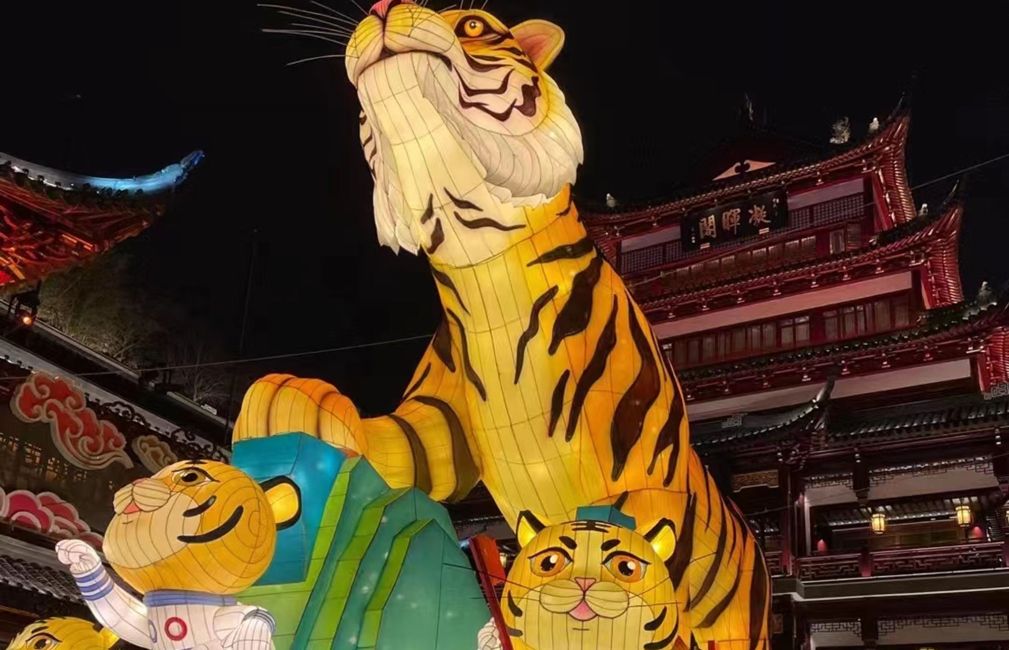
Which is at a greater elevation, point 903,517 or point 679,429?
point 903,517

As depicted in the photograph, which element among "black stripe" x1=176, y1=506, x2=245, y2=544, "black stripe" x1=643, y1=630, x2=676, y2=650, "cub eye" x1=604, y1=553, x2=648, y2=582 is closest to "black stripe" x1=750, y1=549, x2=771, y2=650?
"black stripe" x1=643, y1=630, x2=676, y2=650

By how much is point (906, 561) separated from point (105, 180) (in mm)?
10097

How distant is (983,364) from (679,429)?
12.0 metres

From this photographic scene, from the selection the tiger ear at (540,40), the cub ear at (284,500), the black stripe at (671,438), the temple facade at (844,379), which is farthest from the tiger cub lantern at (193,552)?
the temple facade at (844,379)

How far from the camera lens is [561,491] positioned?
305 cm

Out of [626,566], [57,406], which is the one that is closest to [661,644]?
[626,566]

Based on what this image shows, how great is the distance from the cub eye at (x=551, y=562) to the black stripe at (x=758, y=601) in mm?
1429

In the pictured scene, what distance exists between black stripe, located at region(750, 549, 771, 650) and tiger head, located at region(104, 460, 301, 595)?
182cm

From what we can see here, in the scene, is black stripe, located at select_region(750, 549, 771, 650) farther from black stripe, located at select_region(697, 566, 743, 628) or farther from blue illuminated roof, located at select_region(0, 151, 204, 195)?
blue illuminated roof, located at select_region(0, 151, 204, 195)

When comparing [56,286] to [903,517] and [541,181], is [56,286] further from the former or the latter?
[541,181]

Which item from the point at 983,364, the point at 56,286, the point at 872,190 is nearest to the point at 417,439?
the point at 983,364

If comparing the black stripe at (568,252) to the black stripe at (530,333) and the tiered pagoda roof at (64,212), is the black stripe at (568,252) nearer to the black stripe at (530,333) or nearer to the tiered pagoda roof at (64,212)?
the black stripe at (530,333)

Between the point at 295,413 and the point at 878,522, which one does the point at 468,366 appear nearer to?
the point at 295,413

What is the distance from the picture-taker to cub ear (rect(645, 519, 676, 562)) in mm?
2947
